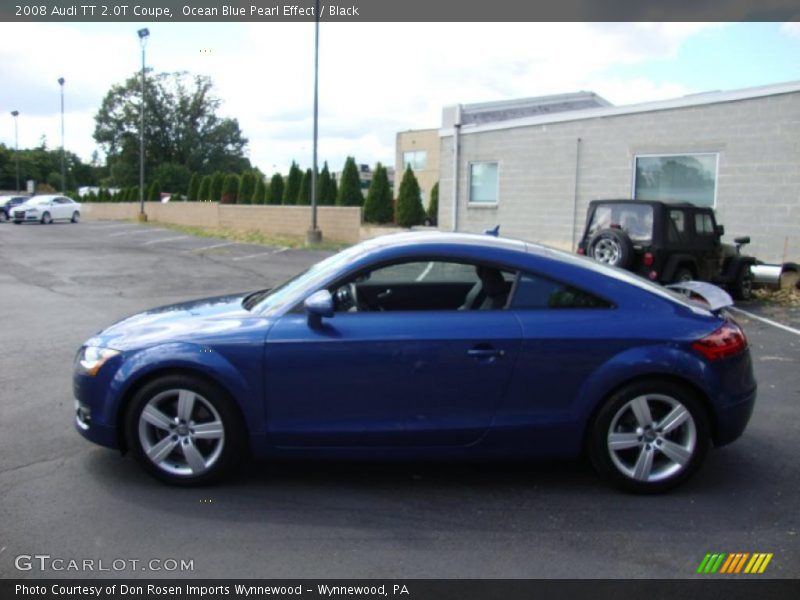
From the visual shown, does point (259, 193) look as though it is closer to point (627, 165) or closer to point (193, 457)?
point (627, 165)

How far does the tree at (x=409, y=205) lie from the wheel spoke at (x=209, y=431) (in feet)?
68.8

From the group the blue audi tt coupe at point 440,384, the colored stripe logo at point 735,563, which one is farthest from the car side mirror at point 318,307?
the colored stripe logo at point 735,563

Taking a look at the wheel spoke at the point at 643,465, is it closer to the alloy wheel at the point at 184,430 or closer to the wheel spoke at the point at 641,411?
the wheel spoke at the point at 641,411

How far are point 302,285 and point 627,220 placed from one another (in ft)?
27.0

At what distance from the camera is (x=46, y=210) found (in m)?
39.3

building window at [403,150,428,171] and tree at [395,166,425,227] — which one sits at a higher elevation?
building window at [403,150,428,171]

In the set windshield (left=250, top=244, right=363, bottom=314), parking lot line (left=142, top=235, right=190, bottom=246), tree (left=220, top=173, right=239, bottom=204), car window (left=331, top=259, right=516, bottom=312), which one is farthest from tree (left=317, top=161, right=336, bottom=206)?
windshield (left=250, top=244, right=363, bottom=314)

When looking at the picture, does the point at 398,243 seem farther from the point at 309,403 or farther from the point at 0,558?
the point at 0,558

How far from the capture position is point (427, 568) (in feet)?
11.7

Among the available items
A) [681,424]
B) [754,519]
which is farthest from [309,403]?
[754,519]

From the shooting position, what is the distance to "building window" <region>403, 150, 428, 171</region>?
55.8m

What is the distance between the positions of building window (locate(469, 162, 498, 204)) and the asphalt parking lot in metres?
14.7

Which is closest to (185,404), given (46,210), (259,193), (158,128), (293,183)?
(293,183)

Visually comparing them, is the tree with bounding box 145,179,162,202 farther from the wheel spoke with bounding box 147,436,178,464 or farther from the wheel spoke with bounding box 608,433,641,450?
the wheel spoke with bounding box 608,433,641,450
